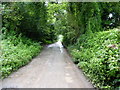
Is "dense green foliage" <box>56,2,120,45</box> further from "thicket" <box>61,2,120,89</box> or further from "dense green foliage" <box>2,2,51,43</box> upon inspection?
"dense green foliage" <box>2,2,51,43</box>

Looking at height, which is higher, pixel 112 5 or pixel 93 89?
pixel 112 5

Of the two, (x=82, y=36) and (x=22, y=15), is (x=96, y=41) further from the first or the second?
(x=22, y=15)

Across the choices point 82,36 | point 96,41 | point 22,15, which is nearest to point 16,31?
point 22,15

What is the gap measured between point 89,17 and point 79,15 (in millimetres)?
1095

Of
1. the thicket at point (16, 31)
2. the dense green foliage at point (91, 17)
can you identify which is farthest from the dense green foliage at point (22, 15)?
the dense green foliage at point (91, 17)

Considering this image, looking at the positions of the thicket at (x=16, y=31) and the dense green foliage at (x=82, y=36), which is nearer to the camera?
the dense green foliage at (x=82, y=36)

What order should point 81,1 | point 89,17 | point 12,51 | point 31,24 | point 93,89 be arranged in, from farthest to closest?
1. point 31,24
2. point 81,1
3. point 89,17
4. point 12,51
5. point 93,89

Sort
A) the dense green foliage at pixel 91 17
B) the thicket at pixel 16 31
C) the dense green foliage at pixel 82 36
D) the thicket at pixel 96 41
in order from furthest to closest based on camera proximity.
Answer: the dense green foliage at pixel 91 17 < the thicket at pixel 16 31 < the dense green foliage at pixel 82 36 < the thicket at pixel 96 41

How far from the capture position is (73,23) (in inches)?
419

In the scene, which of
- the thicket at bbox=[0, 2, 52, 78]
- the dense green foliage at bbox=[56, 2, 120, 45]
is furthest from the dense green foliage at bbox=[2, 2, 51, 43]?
the dense green foliage at bbox=[56, 2, 120, 45]

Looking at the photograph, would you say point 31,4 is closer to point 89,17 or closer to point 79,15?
point 79,15

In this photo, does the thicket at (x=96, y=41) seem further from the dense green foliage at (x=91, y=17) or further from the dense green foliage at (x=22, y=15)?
the dense green foliage at (x=22, y=15)

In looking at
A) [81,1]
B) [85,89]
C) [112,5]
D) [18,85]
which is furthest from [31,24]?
[85,89]

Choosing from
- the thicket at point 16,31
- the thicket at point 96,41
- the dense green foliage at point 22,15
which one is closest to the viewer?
the thicket at point 96,41
